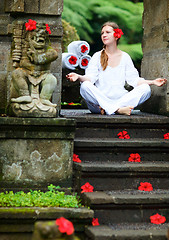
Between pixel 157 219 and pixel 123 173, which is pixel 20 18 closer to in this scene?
pixel 123 173

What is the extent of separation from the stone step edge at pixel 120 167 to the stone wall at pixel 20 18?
140cm

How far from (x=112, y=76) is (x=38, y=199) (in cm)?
274

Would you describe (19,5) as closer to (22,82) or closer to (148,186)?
(22,82)

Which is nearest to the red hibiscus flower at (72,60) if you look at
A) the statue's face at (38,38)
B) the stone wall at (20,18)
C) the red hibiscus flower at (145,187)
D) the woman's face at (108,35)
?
the woman's face at (108,35)

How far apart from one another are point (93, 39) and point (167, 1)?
37.4 ft

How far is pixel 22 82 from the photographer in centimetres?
462

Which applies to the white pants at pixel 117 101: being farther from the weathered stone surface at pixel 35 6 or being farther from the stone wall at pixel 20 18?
the weathered stone surface at pixel 35 6

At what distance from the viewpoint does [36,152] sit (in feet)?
15.0

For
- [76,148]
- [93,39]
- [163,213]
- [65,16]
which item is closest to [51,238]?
→ [163,213]

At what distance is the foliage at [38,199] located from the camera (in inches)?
162

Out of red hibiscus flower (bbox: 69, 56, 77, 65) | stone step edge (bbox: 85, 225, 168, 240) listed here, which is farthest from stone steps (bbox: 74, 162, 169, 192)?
red hibiscus flower (bbox: 69, 56, 77, 65)

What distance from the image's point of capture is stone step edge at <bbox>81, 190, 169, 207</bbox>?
4.11m

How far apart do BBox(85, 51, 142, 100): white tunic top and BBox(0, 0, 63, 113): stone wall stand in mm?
1019

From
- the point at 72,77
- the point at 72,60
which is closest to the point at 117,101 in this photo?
the point at 72,77
